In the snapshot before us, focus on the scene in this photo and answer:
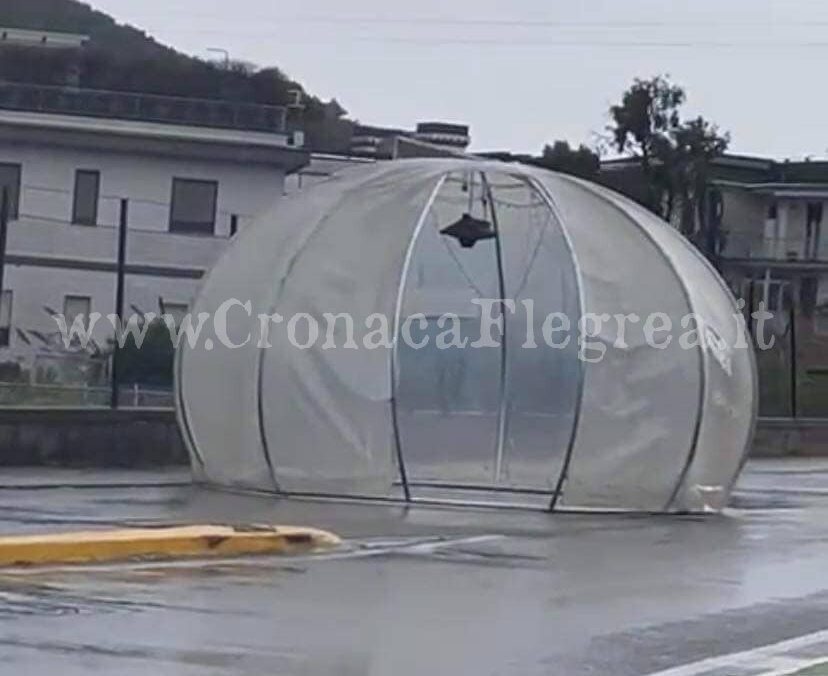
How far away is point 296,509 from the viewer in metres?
22.2

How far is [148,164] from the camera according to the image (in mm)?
48719

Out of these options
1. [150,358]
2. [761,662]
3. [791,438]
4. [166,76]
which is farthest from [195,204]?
[761,662]

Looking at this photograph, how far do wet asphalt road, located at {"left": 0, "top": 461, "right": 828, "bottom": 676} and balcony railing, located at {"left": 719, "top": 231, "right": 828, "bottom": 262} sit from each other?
154 ft

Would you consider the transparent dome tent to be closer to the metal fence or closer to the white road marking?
the metal fence

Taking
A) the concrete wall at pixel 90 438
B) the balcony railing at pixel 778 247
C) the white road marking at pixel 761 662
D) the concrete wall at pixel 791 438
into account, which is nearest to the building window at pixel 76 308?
the concrete wall at pixel 90 438

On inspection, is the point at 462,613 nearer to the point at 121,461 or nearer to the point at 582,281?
the point at 582,281

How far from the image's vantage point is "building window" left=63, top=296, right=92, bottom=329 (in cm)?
2917

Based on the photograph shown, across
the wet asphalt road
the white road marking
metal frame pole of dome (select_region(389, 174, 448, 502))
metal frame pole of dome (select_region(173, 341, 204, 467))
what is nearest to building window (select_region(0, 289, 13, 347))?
metal frame pole of dome (select_region(173, 341, 204, 467))

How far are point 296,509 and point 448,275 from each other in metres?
4.24

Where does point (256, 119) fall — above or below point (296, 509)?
above

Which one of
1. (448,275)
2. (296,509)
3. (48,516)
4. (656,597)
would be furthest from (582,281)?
(656,597)

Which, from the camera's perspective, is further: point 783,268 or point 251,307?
point 783,268

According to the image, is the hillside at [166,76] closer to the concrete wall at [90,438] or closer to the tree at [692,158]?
the tree at [692,158]

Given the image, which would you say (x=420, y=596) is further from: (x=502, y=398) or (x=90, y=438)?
(x=90, y=438)
